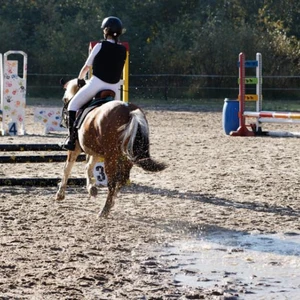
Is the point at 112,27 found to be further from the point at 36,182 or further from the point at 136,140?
the point at 36,182

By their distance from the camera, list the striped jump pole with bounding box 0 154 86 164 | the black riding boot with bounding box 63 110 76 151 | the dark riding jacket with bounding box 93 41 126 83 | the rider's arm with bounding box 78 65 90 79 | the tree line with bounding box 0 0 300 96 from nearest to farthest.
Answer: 1. the dark riding jacket with bounding box 93 41 126 83
2. the rider's arm with bounding box 78 65 90 79
3. the black riding boot with bounding box 63 110 76 151
4. the striped jump pole with bounding box 0 154 86 164
5. the tree line with bounding box 0 0 300 96

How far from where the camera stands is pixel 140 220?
827cm

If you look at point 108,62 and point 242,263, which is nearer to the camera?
point 242,263

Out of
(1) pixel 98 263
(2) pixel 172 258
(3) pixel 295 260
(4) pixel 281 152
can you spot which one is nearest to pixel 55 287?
(1) pixel 98 263

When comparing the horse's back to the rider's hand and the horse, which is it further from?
the rider's hand

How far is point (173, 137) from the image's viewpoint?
17.3m

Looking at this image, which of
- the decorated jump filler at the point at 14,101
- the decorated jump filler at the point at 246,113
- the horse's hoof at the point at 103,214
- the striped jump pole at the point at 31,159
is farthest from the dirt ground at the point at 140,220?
the decorated jump filler at the point at 14,101

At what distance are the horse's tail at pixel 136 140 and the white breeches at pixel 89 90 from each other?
91cm

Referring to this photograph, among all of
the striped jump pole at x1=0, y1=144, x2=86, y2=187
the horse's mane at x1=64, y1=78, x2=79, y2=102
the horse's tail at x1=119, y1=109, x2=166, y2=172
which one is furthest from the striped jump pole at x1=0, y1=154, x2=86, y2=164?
the horse's tail at x1=119, y1=109, x2=166, y2=172

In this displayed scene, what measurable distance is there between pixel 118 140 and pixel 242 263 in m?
2.29

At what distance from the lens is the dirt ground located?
5633 mm

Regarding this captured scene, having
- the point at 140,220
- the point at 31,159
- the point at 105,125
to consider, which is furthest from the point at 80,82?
the point at 140,220

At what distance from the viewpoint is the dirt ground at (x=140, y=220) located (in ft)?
18.5

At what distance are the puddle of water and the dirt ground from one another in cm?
11
